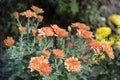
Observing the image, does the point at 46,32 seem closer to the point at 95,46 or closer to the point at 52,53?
the point at 52,53

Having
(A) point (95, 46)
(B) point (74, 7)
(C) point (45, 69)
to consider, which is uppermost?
(B) point (74, 7)

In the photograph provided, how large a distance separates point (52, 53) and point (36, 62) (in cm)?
39

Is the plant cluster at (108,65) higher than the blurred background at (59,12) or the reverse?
the reverse

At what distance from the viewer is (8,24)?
545 centimetres

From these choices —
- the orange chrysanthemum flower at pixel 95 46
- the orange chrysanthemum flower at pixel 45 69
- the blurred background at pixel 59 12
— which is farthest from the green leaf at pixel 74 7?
the orange chrysanthemum flower at pixel 45 69

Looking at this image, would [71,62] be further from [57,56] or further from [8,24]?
[8,24]

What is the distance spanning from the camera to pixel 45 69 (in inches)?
131

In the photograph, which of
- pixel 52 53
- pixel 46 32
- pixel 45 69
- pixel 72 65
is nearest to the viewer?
pixel 45 69

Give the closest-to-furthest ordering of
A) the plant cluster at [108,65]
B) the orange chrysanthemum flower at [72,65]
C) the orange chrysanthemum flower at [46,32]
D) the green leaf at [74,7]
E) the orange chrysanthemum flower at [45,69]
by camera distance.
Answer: the orange chrysanthemum flower at [45,69], the orange chrysanthemum flower at [72,65], the orange chrysanthemum flower at [46,32], the plant cluster at [108,65], the green leaf at [74,7]

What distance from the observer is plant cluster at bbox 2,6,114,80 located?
348 centimetres

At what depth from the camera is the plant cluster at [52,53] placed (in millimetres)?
3479

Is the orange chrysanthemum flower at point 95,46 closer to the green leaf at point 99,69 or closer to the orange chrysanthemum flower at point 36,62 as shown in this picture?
the orange chrysanthemum flower at point 36,62

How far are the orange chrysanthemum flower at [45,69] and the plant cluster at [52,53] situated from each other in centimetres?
1

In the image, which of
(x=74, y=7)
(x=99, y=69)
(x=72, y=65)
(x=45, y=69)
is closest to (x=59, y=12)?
(x=74, y=7)
